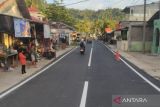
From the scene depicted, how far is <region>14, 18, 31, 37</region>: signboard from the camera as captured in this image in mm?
25828

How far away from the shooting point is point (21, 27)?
26922 millimetres

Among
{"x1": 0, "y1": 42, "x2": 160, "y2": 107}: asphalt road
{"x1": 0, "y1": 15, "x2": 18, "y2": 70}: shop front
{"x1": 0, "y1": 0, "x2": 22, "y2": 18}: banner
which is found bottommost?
{"x1": 0, "y1": 42, "x2": 160, "y2": 107}: asphalt road

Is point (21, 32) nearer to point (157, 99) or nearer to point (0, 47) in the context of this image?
point (0, 47)

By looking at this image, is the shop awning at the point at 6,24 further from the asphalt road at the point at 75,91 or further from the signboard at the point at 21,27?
the asphalt road at the point at 75,91

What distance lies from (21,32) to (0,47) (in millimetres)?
2774

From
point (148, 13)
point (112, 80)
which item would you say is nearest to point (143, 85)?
point (112, 80)

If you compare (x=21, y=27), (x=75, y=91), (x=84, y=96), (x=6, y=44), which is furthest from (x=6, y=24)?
(x=84, y=96)

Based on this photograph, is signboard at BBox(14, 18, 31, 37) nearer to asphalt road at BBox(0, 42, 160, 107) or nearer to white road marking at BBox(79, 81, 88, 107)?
asphalt road at BBox(0, 42, 160, 107)

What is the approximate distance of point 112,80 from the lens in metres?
19.0

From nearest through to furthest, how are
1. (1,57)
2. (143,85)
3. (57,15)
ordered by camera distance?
(143,85) < (1,57) < (57,15)

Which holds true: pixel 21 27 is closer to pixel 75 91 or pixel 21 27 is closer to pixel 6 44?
pixel 6 44

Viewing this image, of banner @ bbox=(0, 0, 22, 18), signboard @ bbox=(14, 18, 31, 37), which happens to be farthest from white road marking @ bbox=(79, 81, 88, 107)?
signboard @ bbox=(14, 18, 31, 37)

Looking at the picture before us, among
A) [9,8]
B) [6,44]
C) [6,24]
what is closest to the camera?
[6,24]

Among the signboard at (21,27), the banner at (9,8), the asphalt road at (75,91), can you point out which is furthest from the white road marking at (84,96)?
the signboard at (21,27)
